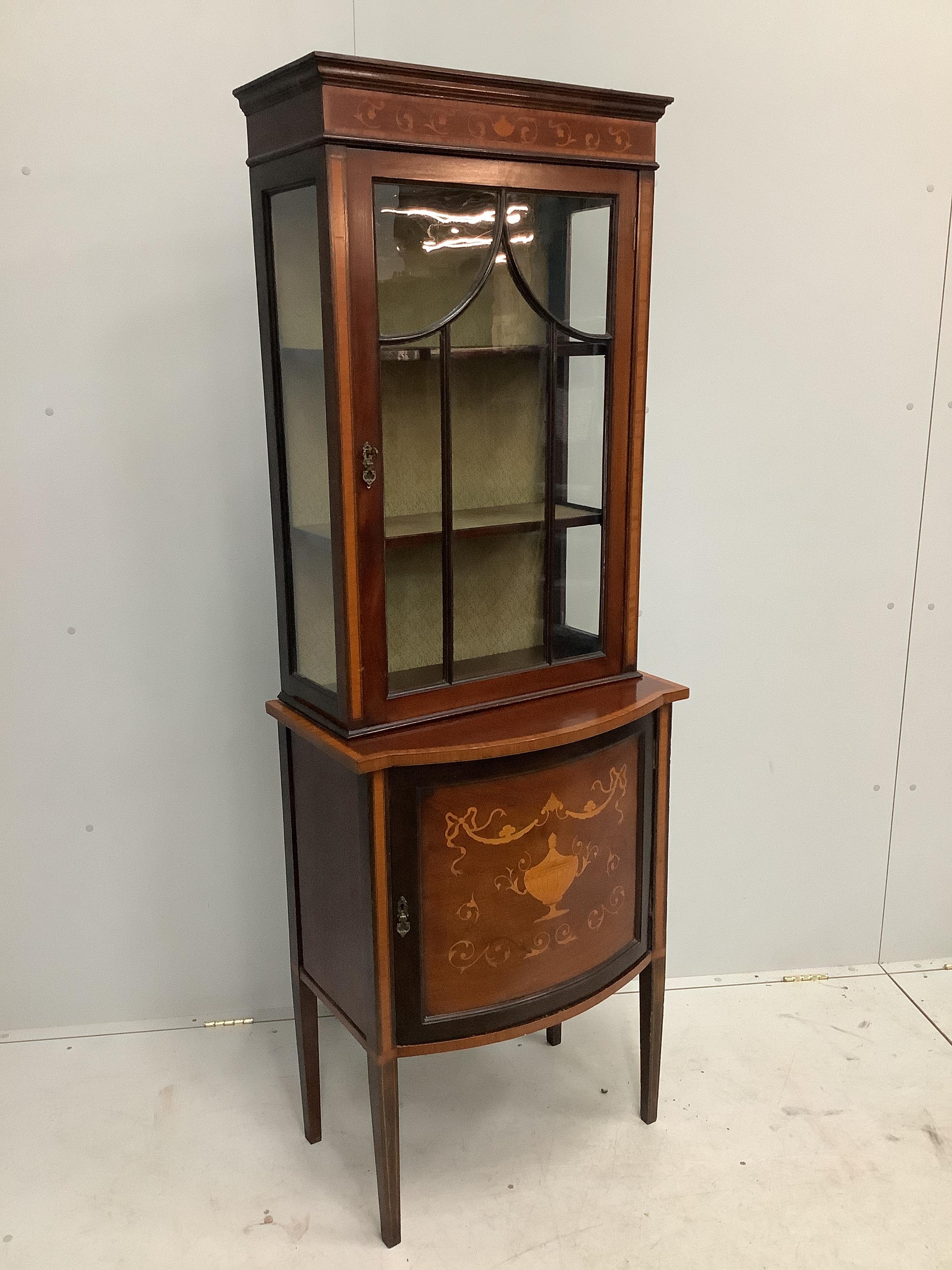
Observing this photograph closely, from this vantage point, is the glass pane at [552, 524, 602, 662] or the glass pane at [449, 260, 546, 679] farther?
the glass pane at [552, 524, 602, 662]

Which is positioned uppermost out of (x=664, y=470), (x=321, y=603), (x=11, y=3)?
(x=11, y=3)

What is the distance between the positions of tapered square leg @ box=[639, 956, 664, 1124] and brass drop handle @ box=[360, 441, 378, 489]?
3.29 feet

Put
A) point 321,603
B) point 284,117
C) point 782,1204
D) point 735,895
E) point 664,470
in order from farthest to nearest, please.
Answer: point 735,895, point 664,470, point 782,1204, point 321,603, point 284,117

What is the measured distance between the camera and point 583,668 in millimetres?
1784

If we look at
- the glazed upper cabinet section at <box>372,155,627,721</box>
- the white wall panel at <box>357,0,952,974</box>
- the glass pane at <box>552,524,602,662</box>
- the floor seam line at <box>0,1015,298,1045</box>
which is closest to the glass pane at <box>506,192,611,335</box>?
the glazed upper cabinet section at <box>372,155,627,721</box>

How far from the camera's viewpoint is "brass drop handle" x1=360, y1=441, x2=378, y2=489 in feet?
4.91

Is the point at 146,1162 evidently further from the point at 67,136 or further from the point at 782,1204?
the point at 67,136

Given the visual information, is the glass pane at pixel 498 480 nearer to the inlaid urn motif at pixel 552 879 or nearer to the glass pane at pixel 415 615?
the glass pane at pixel 415 615

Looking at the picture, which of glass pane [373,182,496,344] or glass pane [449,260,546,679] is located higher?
glass pane [373,182,496,344]

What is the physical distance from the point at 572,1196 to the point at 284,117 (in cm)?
168

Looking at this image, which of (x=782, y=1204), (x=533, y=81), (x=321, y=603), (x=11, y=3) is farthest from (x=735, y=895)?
(x=11, y=3)

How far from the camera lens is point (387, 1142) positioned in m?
1.67

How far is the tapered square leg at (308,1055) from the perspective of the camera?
1915 millimetres

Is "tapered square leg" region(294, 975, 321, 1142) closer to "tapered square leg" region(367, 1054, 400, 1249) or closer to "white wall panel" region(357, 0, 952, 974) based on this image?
"tapered square leg" region(367, 1054, 400, 1249)
